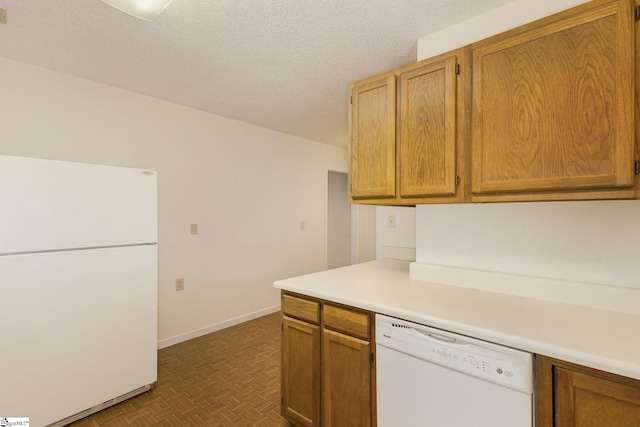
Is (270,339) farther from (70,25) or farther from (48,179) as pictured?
(70,25)

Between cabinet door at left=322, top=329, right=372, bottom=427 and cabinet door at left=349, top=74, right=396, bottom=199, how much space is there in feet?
2.77

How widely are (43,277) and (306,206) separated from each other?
299cm

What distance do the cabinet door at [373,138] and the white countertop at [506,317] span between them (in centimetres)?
58

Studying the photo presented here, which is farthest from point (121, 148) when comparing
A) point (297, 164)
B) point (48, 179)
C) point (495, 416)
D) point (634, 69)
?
point (634, 69)

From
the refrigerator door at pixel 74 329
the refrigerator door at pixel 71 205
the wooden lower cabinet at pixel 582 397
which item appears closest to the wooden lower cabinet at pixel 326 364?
the wooden lower cabinet at pixel 582 397

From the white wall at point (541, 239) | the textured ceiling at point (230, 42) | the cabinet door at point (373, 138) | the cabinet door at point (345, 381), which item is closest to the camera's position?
the white wall at point (541, 239)

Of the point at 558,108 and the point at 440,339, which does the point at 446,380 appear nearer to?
the point at 440,339

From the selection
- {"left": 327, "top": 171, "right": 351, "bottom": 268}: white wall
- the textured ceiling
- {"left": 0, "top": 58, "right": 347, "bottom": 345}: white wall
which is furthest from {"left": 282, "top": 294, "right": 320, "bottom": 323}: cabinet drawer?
{"left": 327, "top": 171, "right": 351, "bottom": 268}: white wall

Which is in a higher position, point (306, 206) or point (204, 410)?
point (306, 206)

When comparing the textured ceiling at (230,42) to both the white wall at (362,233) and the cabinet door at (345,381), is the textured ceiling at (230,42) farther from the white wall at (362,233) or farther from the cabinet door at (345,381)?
the white wall at (362,233)

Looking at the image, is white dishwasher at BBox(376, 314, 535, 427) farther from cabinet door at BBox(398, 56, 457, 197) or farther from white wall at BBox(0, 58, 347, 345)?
white wall at BBox(0, 58, 347, 345)

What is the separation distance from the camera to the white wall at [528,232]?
1.28 m

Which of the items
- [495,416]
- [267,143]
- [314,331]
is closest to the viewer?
[495,416]

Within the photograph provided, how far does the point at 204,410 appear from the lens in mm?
1952
